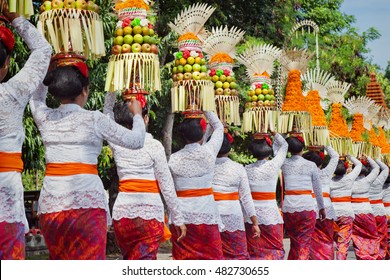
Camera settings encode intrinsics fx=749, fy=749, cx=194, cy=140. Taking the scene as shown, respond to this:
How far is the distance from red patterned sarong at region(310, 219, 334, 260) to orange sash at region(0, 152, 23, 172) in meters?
5.60

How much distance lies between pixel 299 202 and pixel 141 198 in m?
3.07

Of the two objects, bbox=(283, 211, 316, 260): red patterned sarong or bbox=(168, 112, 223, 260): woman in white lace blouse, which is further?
bbox=(283, 211, 316, 260): red patterned sarong

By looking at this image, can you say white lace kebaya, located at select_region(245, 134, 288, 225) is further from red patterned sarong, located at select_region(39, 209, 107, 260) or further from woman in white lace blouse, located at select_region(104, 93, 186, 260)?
red patterned sarong, located at select_region(39, 209, 107, 260)

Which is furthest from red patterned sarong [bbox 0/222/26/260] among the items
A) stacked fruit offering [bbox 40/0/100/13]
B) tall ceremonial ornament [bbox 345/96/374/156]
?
tall ceremonial ornament [bbox 345/96/374/156]

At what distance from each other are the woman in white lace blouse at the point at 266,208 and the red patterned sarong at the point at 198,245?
1.37 metres

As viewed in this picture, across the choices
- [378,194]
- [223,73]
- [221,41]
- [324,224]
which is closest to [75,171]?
[223,73]

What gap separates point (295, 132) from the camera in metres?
8.25

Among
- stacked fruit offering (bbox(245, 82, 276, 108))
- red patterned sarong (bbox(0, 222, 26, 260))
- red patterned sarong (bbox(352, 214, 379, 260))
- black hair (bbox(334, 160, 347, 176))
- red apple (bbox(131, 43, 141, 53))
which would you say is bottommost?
red patterned sarong (bbox(352, 214, 379, 260))

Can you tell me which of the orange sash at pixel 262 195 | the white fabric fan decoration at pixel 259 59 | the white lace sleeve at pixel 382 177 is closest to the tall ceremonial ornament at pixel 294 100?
the white fabric fan decoration at pixel 259 59

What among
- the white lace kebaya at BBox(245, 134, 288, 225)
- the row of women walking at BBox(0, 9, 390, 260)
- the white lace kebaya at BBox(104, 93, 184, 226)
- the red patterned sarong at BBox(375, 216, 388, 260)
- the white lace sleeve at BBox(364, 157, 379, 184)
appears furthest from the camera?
the red patterned sarong at BBox(375, 216, 388, 260)


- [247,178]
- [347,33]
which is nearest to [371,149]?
[247,178]

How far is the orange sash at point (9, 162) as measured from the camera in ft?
12.1

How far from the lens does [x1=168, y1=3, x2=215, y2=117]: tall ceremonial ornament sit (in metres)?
6.39

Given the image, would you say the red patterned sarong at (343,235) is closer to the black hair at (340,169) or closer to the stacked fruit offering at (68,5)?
the black hair at (340,169)
